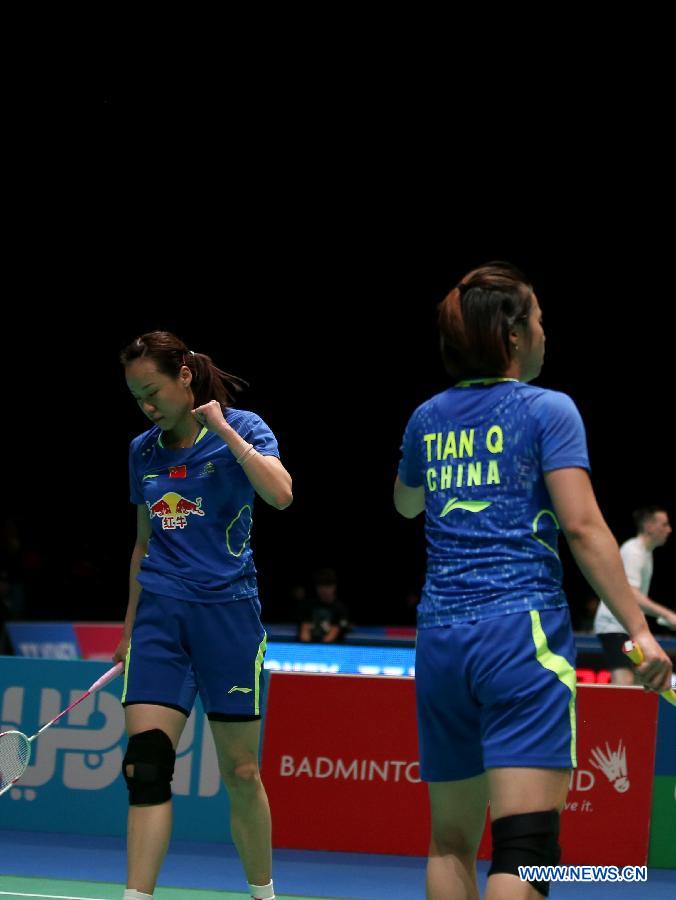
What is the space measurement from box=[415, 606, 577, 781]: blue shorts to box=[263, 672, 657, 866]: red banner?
2941mm

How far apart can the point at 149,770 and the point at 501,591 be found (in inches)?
49.0

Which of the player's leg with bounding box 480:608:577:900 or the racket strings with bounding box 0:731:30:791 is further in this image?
the racket strings with bounding box 0:731:30:791

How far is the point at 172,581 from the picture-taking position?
3410 mm

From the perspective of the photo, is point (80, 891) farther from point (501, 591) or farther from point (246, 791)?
point (501, 591)

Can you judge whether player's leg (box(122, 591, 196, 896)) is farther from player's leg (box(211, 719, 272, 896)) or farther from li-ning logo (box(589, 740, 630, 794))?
li-ning logo (box(589, 740, 630, 794))

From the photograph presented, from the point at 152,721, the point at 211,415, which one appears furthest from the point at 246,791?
the point at 211,415

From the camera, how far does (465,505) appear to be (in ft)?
7.90

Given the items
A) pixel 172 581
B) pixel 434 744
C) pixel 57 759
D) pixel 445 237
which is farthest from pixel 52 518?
pixel 434 744

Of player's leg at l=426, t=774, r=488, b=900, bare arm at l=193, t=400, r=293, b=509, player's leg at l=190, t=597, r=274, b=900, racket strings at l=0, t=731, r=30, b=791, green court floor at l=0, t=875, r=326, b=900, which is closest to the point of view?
player's leg at l=426, t=774, r=488, b=900

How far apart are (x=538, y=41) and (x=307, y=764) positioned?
9.13 m

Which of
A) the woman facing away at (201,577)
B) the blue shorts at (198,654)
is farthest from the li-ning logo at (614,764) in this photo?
the blue shorts at (198,654)

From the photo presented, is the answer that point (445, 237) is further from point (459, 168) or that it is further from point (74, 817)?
point (74, 817)

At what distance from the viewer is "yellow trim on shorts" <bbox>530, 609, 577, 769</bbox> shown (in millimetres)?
2295

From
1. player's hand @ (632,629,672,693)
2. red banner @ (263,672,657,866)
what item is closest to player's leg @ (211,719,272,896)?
player's hand @ (632,629,672,693)
